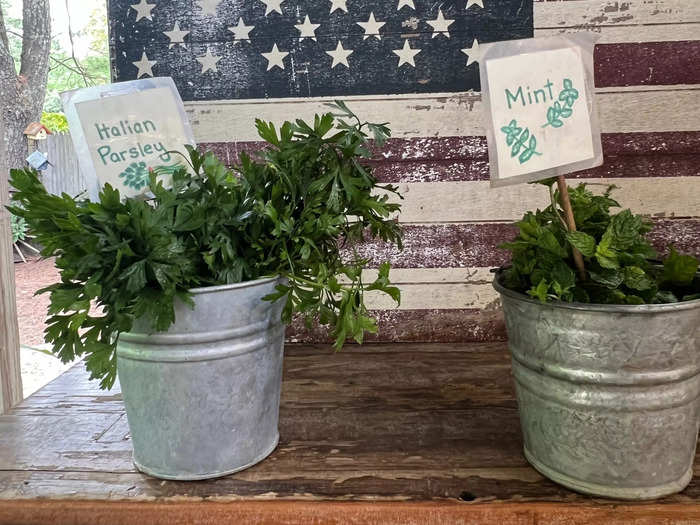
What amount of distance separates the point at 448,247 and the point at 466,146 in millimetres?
246

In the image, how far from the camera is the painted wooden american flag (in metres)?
1.32

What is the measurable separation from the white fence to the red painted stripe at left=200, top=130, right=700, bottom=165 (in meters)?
3.90

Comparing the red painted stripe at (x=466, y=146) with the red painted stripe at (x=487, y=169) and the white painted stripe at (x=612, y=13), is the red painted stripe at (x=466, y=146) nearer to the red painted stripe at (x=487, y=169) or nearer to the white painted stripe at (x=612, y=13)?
the red painted stripe at (x=487, y=169)

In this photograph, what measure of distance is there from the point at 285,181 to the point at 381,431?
0.44m

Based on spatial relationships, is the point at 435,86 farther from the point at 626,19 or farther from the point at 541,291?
the point at 541,291

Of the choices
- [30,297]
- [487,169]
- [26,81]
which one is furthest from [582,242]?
[30,297]

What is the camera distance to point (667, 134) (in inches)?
52.5

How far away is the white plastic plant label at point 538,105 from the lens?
28.8 inches

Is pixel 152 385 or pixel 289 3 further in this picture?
pixel 289 3

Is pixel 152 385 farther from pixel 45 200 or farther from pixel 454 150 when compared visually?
pixel 454 150

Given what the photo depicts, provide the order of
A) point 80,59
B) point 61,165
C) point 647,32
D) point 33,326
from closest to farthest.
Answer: point 647,32, point 33,326, point 61,165, point 80,59

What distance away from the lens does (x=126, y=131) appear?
0.84 m

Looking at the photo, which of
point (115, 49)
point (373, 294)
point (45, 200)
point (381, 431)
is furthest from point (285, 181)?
point (115, 49)

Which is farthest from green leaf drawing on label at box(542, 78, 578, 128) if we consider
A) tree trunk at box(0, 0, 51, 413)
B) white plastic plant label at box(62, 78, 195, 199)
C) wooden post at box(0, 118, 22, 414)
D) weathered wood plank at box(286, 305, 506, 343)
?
tree trunk at box(0, 0, 51, 413)
